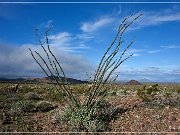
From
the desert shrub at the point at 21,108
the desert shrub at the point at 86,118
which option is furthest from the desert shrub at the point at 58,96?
the desert shrub at the point at 86,118

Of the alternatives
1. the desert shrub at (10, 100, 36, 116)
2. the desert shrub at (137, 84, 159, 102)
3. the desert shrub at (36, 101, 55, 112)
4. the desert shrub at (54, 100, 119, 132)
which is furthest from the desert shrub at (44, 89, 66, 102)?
the desert shrub at (54, 100, 119, 132)

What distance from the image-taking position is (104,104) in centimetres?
1298

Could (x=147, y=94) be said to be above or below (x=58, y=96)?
above

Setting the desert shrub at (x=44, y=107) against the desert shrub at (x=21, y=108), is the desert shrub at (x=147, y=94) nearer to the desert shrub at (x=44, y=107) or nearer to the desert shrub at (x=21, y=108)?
the desert shrub at (x=44, y=107)

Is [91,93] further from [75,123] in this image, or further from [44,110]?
[44,110]

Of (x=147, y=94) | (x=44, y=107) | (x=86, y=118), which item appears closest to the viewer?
(x=86, y=118)

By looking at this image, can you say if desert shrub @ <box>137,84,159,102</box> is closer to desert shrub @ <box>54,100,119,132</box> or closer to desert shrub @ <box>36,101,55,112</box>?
desert shrub @ <box>54,100,119,132</box>

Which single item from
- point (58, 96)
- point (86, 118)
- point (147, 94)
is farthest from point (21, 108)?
point (147, 94)

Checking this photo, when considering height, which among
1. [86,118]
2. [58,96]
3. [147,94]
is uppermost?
[147,94]

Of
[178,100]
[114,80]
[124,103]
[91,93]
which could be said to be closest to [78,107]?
[91,93]

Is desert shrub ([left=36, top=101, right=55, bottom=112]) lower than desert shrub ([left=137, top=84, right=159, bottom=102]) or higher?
lower

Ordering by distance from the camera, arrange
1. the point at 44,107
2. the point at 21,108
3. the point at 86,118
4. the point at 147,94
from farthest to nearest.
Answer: the point at 147,94 < the point at 44,107 < the point at 21,108 < the point at 86,118

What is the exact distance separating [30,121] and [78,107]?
1.80m

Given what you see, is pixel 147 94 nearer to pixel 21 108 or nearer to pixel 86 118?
pixel 21 108
